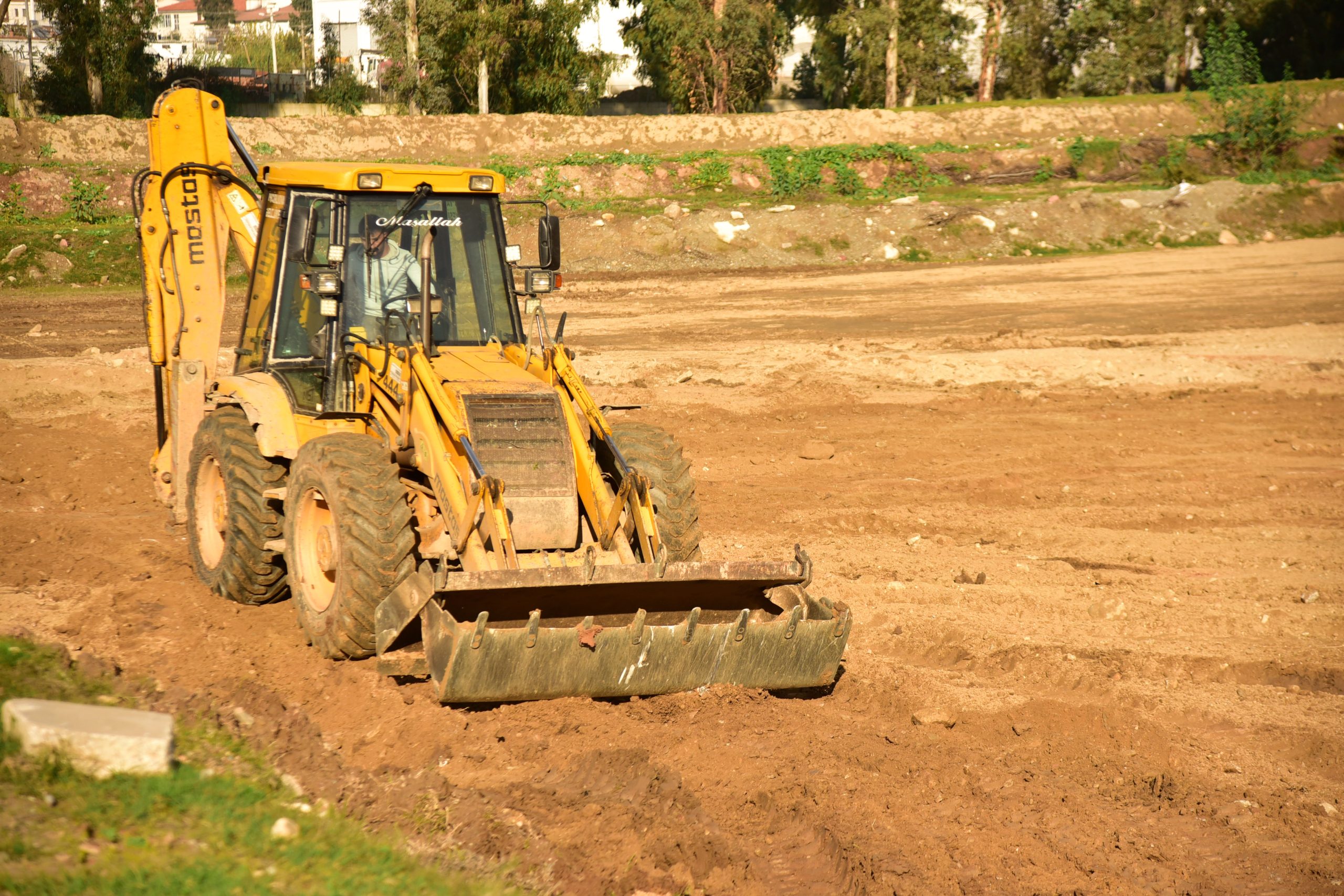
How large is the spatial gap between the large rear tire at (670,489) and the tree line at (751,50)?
35107 millimetres

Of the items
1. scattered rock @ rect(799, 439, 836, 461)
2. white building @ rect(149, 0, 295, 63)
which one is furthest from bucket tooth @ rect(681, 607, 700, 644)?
white building @ rect(149, 0, 295, 63)

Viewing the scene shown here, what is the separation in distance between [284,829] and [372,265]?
150 inches

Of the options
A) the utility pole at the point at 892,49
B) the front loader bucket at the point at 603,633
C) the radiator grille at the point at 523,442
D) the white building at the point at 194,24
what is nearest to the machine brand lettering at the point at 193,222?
the radiator grille at the point at 523,442

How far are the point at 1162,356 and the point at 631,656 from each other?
43.0 ft

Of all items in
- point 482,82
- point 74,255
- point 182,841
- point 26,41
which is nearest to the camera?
point 182,841

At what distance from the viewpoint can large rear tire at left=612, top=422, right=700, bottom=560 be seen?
718cm

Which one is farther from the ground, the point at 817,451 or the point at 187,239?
the point at 187,239

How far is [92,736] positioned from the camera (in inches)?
177

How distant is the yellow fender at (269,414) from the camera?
7.32m

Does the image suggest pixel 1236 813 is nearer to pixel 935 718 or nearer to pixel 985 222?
pixel 935 718

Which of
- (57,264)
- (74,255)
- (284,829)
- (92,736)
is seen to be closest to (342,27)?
(74,255)

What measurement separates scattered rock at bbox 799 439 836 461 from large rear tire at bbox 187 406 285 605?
6.11 m

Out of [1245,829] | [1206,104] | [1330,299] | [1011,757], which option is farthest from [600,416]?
[1206,104]

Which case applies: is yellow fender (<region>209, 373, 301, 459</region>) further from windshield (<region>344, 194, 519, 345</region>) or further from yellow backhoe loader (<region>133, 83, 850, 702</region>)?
windshield (<region>344, 194, 519, 345</region>)
